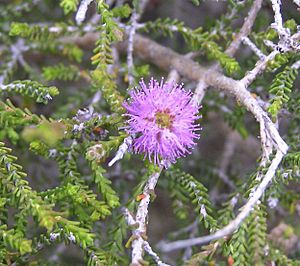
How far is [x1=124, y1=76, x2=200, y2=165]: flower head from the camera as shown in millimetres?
1875

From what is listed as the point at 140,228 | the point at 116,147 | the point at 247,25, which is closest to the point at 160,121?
the point at 116,147

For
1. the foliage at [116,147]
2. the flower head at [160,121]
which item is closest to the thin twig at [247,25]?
the foliage at [116,147]

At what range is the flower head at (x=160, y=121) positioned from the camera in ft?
6.15

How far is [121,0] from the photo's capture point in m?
2.72

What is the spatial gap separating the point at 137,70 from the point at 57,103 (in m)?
0.88

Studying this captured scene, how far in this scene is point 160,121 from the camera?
6.22 ft

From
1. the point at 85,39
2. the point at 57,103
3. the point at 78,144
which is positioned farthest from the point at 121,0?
the point at 78,144

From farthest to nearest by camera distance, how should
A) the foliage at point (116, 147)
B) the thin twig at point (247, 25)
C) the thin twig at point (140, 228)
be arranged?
1. the thin twig at point (247, 25)
2. the foliage at point (116, 147)
3. the thin twig at point (140, 228)

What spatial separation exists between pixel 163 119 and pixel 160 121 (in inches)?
0.5

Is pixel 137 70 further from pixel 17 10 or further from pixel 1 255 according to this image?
pixel 1 255

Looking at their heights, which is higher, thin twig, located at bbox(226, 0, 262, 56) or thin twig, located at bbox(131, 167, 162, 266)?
thin twig, located at bbox(226, 0, 262, 56)

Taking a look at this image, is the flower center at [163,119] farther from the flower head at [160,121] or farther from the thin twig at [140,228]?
the thin twig at [140,228]

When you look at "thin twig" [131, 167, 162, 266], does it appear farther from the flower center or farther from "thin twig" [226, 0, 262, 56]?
"thin twig" [226, 0, 262, 56]

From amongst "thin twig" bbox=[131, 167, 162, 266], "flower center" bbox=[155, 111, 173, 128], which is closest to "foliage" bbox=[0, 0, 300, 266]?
"thin twig" bbox=[131, 167, 162, 266]
